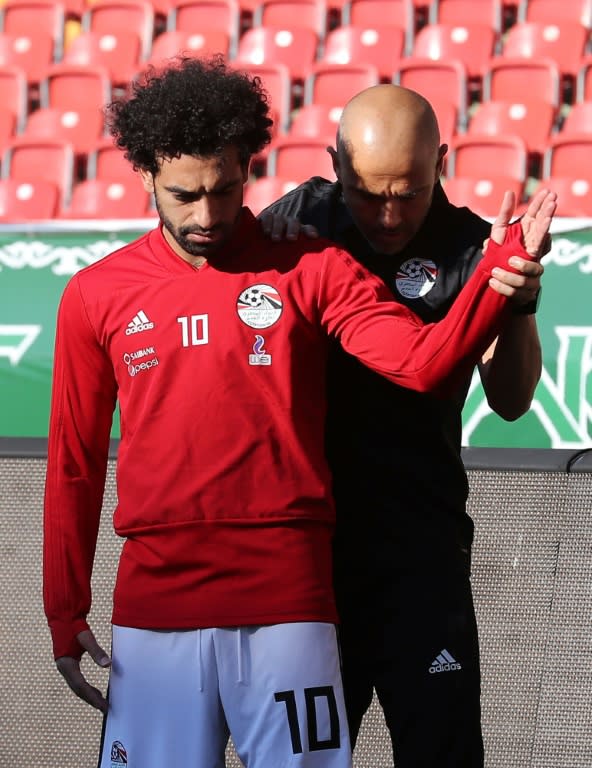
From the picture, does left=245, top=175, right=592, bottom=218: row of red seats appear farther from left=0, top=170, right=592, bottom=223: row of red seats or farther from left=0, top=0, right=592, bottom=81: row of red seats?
left=0, top=0, right=592, bottom=81: row of red seats

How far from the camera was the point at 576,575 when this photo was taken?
3469 millimetres

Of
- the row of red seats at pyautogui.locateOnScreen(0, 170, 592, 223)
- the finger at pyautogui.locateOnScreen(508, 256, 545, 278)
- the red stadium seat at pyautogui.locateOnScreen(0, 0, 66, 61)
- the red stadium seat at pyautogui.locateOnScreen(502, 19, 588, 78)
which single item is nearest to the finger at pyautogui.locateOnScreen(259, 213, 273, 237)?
the finger at pyautogui.locateOnScreen(508, 256, 545, 278)

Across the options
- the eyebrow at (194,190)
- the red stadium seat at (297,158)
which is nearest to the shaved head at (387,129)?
the eyebrow at (194,190)

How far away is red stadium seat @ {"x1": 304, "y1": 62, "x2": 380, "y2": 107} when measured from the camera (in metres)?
9.12

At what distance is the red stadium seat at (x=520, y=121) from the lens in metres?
8.65

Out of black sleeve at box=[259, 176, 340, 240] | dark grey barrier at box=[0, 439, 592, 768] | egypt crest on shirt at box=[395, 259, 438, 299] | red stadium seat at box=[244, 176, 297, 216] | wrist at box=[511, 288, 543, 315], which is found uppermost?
black sleeve at box=[259, 176, 340, 240]

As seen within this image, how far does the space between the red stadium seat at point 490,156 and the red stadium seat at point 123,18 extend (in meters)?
3.22

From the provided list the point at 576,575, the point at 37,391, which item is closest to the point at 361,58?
the point at 37,391

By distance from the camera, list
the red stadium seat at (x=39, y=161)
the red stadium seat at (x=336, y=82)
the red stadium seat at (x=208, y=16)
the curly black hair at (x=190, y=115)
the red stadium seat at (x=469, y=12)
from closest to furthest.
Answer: the curly black hair at (x=190, y=115), the red stadium seat at (x=39, y=161), the red stadium seat at (x=336, y=82), the red stadium seat at (x=469, y=12), the red stadium seat at (x=208, y=16)

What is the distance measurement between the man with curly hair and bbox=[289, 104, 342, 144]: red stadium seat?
6595 millimetres

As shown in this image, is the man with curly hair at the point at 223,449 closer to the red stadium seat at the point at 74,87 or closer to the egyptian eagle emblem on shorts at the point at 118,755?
the egyptian eagle emblem on shorts at the point at 118,755

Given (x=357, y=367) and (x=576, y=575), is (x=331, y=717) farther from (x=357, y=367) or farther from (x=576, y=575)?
(x=576, y=575)

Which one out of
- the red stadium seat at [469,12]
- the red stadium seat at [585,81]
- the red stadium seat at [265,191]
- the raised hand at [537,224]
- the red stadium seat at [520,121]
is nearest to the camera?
the raised hand at [537,224]

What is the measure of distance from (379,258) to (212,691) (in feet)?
3.05
